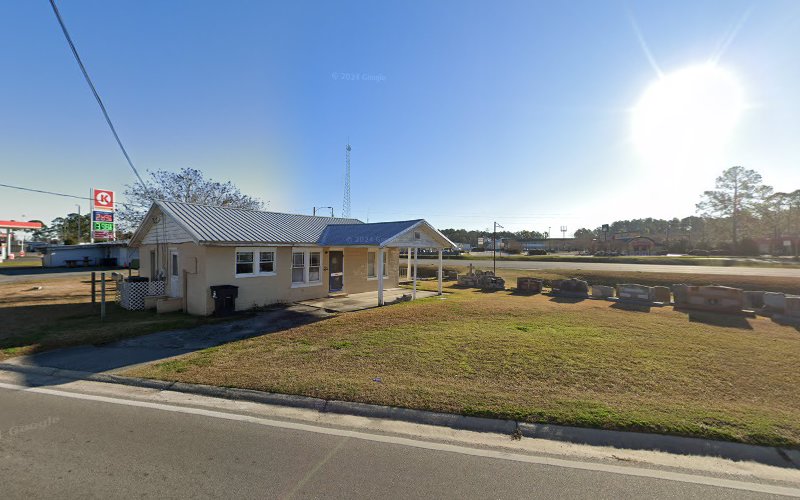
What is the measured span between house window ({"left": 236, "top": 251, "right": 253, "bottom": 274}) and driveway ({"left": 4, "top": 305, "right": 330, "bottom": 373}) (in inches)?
82.7

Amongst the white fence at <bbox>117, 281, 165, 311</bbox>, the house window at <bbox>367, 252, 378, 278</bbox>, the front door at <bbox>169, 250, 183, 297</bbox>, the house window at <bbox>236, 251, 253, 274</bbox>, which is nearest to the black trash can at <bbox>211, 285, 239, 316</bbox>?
the house window at <bbox>236, 251, 253, 274</bbox>

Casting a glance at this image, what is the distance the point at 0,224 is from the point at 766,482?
6506cm

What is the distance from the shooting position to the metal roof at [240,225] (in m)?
12.0

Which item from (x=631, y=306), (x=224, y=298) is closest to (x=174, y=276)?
(x=224, y=298)

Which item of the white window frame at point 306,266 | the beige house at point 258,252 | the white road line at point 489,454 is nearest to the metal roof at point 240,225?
the beige house at point 258,252

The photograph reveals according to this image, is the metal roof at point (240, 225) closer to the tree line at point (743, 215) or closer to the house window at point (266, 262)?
the house window at point (266, 262)

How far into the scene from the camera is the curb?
12.7 ft

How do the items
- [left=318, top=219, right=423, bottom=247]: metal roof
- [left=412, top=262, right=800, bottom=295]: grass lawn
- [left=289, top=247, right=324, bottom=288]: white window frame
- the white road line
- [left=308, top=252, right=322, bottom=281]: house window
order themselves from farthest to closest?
[left=412, top=262, right=800, bottom=295]: grass lawn < [left=308, top=252, right=322, bottom=281]: house window < [left=289, top=247, right=324, bottom=288]: white window frame < [left=318, top=219, right=423, bottom=247]: metal roof < the white road line

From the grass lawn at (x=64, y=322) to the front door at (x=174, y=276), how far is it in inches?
43.0

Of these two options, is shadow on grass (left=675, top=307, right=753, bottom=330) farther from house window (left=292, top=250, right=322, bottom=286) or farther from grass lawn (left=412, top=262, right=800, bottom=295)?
house window (left=292, top=250, right=322, bottom=286)

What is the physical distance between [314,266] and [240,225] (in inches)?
134

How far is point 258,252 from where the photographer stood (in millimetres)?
13328

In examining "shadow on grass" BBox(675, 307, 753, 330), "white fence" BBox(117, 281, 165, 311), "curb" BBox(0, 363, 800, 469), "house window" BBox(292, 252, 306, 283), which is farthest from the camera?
"house window" BBox(292, 252, 306, 283)

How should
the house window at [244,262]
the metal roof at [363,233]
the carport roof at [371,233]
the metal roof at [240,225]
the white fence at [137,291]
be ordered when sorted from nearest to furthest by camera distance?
the metal roof at [240,225] → the house window at [244,262] → the white fence at [137,291] → the carport roof at [371,233] → the metal roof at [363,233]
